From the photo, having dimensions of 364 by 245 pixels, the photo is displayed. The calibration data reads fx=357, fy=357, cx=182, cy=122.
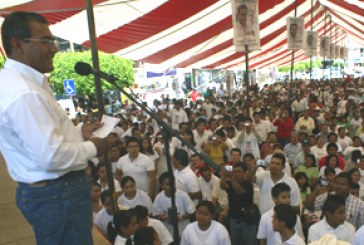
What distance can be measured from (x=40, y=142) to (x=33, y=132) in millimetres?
40

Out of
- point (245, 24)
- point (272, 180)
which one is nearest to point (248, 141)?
point (245, 24)

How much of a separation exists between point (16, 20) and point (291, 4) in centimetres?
936

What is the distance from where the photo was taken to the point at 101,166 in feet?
15.7

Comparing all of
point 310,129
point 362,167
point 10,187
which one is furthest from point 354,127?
point 10,187

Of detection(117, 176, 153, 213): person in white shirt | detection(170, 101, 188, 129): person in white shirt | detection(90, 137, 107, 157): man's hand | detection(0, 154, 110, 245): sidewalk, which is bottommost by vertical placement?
detection(117, 176, 153, 213): person in white shirt

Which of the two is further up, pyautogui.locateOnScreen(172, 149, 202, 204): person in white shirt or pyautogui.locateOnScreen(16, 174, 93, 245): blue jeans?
pyautogui.locateOnScreen(16, 174, 93, 245): blue jeans

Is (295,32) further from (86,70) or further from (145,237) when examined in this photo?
(86,70)

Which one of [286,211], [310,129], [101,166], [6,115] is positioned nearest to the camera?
[6,115]

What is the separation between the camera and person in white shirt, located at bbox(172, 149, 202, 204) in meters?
4.32

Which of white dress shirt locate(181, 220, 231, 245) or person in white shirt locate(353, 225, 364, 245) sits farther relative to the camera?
white dress shirt locate(181, 220, 231, 245)

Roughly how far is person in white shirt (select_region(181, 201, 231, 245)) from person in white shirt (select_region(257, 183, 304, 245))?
1.19 feet

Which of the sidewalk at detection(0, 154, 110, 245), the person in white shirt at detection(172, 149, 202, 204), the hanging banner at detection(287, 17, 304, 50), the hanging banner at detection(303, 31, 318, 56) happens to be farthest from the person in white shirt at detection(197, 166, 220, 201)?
the hanging banner at detection(303, 31, 318, 56)

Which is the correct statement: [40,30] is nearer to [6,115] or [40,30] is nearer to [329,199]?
[6,115]

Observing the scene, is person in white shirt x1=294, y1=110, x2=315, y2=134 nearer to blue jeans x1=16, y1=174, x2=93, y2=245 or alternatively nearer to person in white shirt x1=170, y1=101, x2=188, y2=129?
person in white shirt x1=170, y1=101, x2=188, y2=129
